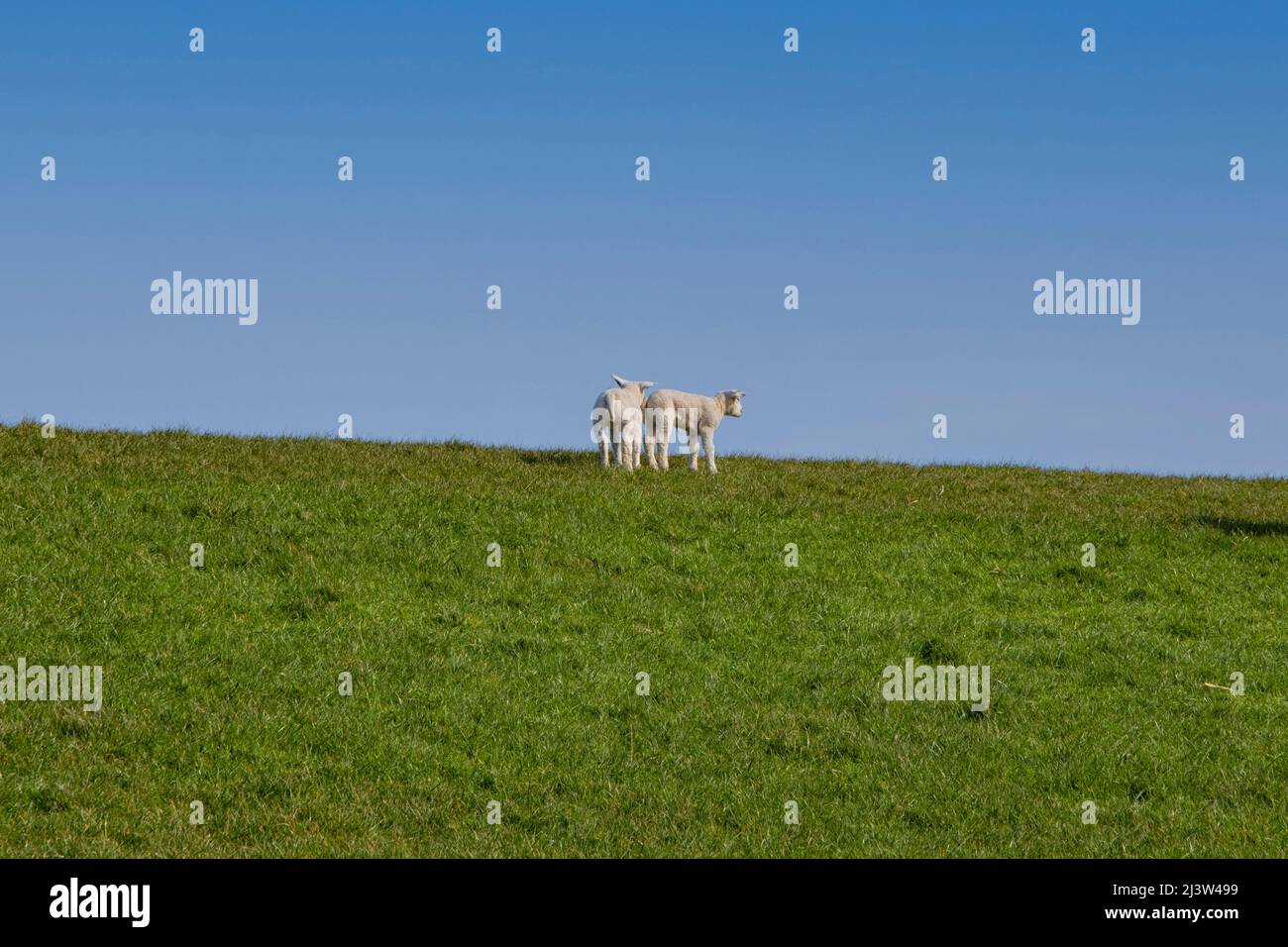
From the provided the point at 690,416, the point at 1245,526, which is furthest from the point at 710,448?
the point at 1245,526

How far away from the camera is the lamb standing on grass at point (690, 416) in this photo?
2898 centimetres

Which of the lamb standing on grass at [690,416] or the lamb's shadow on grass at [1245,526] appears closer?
the lamb's shadow on grass at [1245,526]

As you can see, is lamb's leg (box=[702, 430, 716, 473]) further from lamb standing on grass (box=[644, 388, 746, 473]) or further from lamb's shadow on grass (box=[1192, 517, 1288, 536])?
lamb's shadow on grass (box=[1192, 517, 1288, 536])

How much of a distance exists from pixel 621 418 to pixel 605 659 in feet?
33.6

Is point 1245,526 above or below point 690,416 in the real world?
below

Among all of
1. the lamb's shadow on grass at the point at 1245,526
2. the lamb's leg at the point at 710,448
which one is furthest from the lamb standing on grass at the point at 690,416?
the lamb's shadow on grass at the point at 1245,526

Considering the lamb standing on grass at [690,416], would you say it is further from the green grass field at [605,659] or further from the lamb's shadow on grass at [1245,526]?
the lamb's shadow on grass at [1245,526]

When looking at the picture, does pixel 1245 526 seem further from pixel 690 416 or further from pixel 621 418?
pixel 621 418

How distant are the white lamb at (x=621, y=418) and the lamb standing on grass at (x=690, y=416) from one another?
0.36 metres

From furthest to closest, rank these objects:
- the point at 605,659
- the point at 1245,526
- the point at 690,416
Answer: the point at 690,416 < the point at 1245,526 < the point at 605,659

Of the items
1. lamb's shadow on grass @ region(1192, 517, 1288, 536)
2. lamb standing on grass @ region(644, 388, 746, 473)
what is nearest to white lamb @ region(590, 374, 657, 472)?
lamb standing on grass @ region(644, 388, 746, 473)

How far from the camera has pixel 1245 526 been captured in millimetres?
28266
